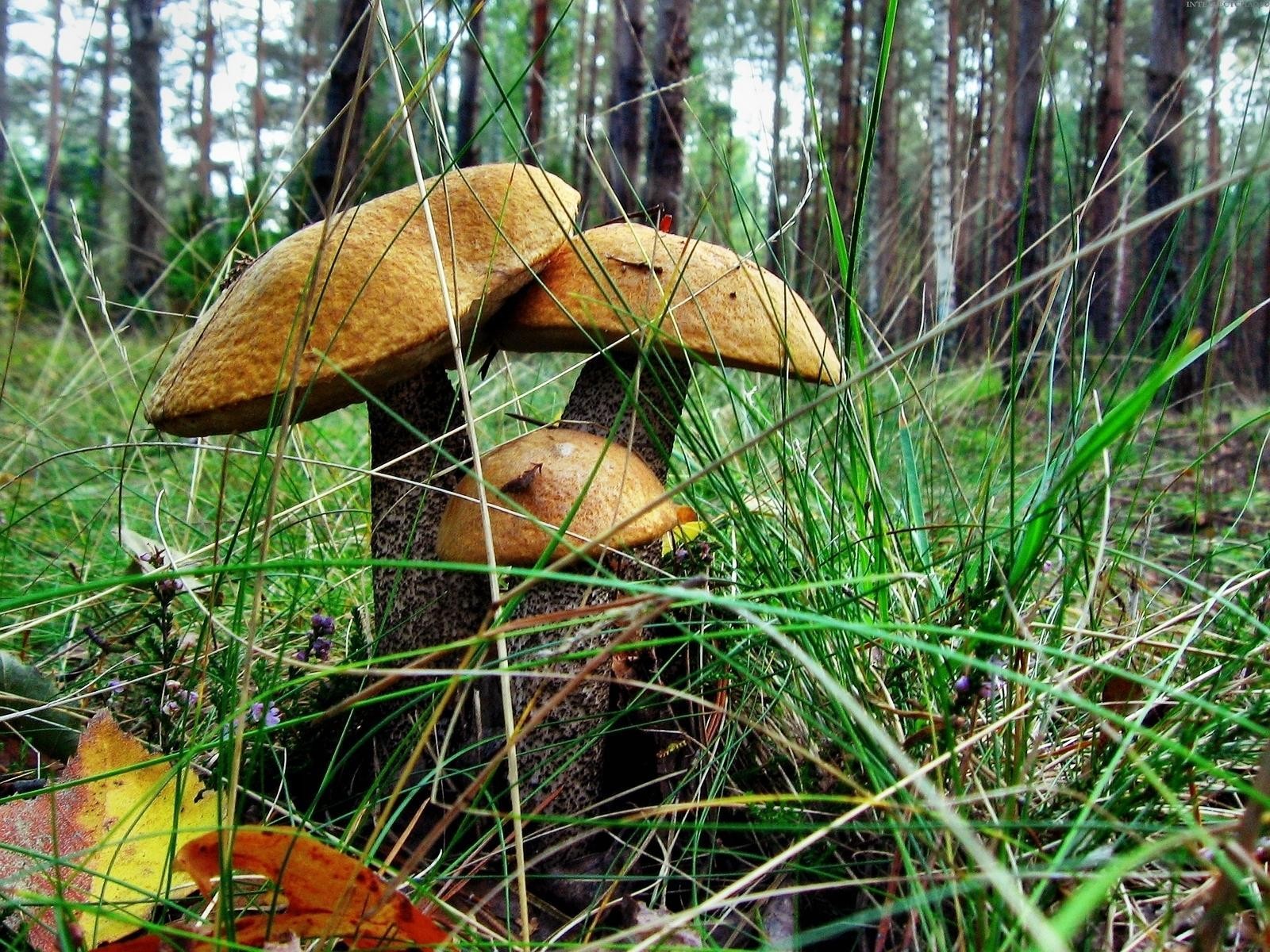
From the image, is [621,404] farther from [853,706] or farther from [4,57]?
[4,57]

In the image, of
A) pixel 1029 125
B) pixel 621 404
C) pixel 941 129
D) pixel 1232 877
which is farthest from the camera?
pixel 1029 125

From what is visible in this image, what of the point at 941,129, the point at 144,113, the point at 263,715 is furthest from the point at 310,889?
the point at 144,113

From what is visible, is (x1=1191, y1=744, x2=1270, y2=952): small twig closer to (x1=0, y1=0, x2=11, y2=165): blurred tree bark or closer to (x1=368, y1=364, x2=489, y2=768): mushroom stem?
(x1=368, y1=364, x2=489, y2=768): mushroom stem

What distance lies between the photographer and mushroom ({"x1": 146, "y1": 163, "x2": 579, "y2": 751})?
94 centimetres

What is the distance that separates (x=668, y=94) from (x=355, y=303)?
4002 millimetres

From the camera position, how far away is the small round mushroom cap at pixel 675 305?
1.12m

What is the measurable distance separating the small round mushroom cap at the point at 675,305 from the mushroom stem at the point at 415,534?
20 cm

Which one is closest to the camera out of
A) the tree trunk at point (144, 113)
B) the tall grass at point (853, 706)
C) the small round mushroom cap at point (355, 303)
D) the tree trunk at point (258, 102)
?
the tall grass at point (853, 706)

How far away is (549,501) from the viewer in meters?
1.01

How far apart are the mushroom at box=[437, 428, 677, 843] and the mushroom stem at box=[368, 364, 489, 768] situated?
6.3 inches

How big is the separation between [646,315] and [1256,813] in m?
0.84

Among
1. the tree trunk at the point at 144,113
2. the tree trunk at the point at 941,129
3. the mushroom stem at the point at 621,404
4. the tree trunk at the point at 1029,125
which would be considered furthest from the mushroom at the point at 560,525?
the tree trunk at the point at 144,113

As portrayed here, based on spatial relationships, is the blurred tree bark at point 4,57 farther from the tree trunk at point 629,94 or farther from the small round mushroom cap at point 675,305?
the small round mushroom cap at point 675,305

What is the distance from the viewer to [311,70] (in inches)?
758
